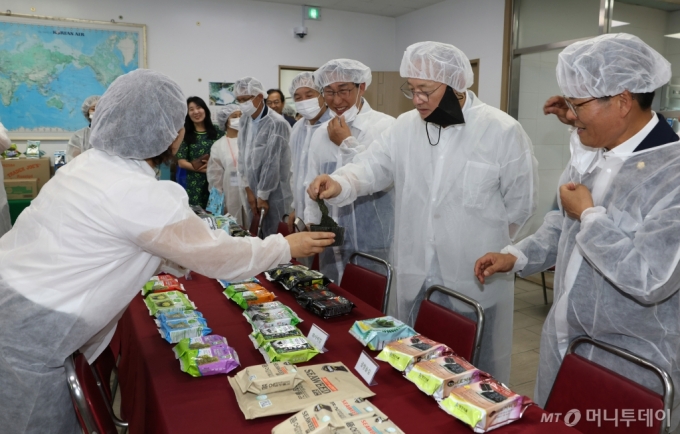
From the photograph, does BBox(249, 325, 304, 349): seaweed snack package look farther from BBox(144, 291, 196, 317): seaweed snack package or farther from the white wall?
the white wall

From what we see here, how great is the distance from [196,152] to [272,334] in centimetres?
396

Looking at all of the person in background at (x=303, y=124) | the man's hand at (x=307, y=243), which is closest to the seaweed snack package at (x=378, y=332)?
the man's hand at (x=307, y=243)

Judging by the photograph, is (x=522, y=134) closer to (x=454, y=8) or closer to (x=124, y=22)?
(x=454, y=8)

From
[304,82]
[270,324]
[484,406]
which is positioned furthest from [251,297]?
[304,82]

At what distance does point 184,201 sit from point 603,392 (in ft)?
4.22

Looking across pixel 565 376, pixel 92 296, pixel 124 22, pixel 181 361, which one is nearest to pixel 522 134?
pixel 565 376

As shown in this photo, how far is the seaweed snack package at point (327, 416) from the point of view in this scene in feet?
3.51

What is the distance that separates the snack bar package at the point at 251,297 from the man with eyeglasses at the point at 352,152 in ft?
3.31

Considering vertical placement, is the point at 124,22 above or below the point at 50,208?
above

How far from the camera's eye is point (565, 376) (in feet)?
4.73

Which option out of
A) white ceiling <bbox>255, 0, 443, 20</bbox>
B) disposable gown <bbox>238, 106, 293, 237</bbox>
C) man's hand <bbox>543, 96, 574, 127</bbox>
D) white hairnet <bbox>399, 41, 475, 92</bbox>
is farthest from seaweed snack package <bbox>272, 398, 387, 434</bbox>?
white ceiling <bbox>255, 0, 443, 20</bbox>

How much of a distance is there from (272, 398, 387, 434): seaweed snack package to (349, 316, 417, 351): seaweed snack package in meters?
0.33

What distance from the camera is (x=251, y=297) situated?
1.93 m

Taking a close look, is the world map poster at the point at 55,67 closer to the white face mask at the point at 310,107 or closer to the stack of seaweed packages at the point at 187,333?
the white face mask at the point at 310,107
